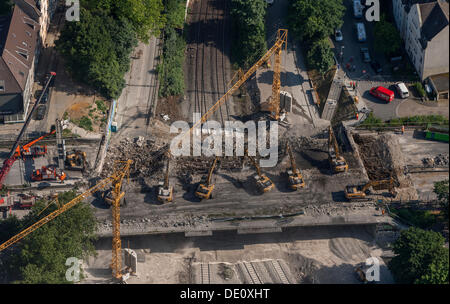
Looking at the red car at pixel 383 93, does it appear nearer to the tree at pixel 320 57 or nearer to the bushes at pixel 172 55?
the tree at pixel 320 57

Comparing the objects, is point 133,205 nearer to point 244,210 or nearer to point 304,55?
point 244,210

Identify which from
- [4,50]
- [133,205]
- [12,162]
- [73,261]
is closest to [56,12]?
[4,50]

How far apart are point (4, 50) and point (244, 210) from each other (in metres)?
52.6

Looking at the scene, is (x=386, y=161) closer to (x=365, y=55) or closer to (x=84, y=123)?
(x=365, y=55)

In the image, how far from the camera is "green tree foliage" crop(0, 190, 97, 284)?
128250mm

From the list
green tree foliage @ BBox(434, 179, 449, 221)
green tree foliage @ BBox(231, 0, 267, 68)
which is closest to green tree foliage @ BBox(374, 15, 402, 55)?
green tree foliage @ BBox(231, 0, 267, 68)

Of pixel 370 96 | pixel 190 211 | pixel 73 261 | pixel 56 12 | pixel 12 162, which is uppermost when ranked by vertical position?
pixel 56 12

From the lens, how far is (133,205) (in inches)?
5610

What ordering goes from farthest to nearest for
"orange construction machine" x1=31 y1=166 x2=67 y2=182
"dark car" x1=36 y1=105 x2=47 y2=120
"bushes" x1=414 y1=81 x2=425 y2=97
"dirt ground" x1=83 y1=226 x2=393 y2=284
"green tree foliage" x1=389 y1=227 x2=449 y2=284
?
1. "bushes" x1=414 y1=81 x2=425 y2=97
2. "dark car" x1=36 y1=105 x2=47 y2=120
3. "orange construction machine" x1=31 y1=166 x2=67 y2=182
4. "dirt ground" x1=83 y1=226 x2=393 y2=284
5. "green tree foliage" x1=389 y1=227 x2=449 y2=284

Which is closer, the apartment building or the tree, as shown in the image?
the apartment building

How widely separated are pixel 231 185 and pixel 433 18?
48.7m

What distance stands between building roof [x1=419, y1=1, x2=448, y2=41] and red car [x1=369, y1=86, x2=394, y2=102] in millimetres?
12147

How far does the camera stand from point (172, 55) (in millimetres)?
166625

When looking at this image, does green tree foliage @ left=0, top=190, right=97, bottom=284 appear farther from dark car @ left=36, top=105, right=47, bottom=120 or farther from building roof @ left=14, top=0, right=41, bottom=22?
building roof @ left=14, top=0, right=41, bottom=22
